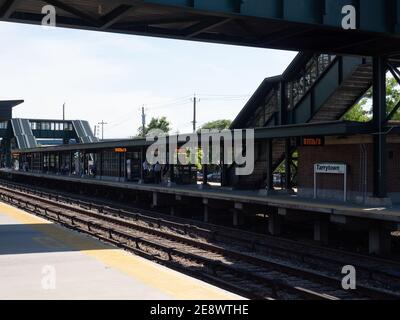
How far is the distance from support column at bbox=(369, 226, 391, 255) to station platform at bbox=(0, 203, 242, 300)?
711 centimetres

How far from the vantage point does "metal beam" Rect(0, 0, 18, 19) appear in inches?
483

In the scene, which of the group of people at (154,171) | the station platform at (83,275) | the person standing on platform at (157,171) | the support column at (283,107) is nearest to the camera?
the station platform at (83,275)

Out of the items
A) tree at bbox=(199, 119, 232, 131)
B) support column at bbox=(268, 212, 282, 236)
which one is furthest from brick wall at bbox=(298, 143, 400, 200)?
tree at bbox=(199, 119, 232, 131)

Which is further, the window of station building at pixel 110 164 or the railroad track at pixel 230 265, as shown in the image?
the window of station building at pixel 110 164

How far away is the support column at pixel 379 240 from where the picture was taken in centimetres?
1446

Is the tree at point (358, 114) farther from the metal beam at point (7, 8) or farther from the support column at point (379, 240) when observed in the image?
the metal beam at point (7, 8)

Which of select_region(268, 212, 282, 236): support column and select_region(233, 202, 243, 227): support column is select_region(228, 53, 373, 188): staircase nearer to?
select_region(233, 202, 243, 227): support column

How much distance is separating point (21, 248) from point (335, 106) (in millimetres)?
14554

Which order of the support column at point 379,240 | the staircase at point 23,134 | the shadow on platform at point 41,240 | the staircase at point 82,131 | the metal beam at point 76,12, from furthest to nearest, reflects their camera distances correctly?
the staircase at point 82,131 < the staircase at point 23,134 < the support column at point 379,240 < the metal beam at point 76,12 < the shadow on platform at point 41,240

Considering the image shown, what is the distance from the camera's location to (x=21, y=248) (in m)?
12.4

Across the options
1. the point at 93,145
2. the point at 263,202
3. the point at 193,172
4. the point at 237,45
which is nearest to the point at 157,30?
the point at 237,45

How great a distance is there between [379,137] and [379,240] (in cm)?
374

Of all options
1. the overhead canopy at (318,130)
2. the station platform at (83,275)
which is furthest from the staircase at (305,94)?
the station platform at (83,275)

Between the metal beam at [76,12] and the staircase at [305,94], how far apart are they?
33.6 feet
